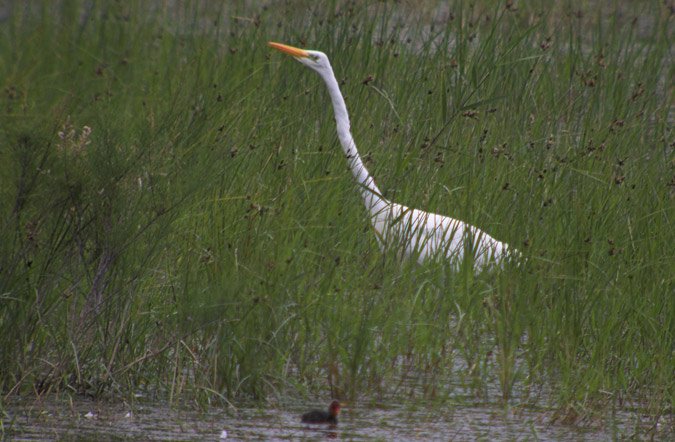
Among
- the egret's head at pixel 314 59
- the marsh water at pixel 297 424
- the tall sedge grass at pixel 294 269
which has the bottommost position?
the marsh water at pixel 297 424

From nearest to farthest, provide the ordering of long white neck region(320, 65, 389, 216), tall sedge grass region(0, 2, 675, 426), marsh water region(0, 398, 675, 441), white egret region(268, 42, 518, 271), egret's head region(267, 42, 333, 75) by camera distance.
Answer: marsh water region(0, 398, 675, 441), tall sedge grass region(0, 2, 675, 426), white egret region(268, 42, 518, 271), long white neck region(320, 65, 389, 216), egret's head region(267, 42, 333, 75)

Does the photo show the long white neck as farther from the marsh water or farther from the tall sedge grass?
the marsh water

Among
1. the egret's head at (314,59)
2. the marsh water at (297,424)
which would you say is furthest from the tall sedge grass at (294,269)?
the egret's head at (314,59)

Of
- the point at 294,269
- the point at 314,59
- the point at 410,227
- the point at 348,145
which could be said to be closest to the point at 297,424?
→ the point at 294,269

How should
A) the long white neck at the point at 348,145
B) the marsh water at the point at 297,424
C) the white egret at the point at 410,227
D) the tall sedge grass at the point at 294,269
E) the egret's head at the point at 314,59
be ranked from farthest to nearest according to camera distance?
1. the egret's head at the point at 314,59
2. the long white neck at the point at 348,145
3. the white egret at the point at 410,227
4. the tall sedge grass at the point at 294,269
5. the marsh water at the point at 297,424

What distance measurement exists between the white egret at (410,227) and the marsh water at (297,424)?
0.98 m

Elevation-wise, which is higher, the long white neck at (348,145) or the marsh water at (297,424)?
the long white neck at (348,145)

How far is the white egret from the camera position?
4188 millimetres

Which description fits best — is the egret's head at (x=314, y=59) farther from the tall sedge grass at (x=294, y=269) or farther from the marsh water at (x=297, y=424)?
the marsh water at (x=297, y=424)

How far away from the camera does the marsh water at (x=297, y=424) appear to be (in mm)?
2887

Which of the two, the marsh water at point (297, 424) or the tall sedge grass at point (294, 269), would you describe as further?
the tall sedge grass at point (294, 269)

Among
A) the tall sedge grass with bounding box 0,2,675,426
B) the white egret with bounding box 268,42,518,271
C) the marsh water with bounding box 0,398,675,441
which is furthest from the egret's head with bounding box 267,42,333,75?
the marsh water with bounding box 0,398,675,441

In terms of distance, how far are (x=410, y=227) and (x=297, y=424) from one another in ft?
4.62

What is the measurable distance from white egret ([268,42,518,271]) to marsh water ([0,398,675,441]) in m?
0.98
